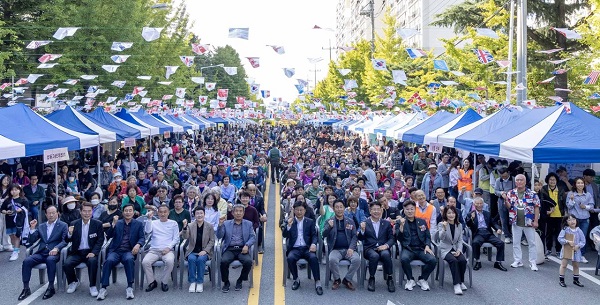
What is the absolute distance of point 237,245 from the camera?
8.54 metres

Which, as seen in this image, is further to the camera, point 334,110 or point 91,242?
point 334,110

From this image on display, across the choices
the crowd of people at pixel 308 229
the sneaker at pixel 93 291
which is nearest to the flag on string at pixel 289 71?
the crowd of people at pixel 308 229

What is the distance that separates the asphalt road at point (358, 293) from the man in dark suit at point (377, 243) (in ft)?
0.74

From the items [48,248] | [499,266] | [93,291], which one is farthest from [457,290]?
[48,248]

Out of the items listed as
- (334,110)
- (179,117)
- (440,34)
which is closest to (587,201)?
(179,117)

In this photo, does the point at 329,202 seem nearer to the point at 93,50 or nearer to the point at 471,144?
the point at 471,144

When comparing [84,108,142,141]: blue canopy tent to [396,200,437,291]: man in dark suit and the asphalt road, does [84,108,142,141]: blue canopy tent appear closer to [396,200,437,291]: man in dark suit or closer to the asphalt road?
the asphalt road

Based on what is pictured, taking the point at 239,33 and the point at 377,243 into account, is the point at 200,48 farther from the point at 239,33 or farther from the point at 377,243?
the point at 377,243

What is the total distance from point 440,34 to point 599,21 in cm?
4160

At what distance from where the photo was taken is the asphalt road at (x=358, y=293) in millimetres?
7742

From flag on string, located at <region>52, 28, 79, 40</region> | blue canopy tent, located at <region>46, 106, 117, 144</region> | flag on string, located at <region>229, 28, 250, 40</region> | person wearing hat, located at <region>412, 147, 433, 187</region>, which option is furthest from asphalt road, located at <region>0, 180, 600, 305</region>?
flag on string, located at <region>52, 28, 79, 40</region>

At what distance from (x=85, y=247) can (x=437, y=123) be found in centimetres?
1470

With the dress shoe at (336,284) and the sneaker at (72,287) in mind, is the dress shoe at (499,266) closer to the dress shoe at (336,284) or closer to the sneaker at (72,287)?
the dress shoe at (336,284)

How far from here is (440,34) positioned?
5797 cm
